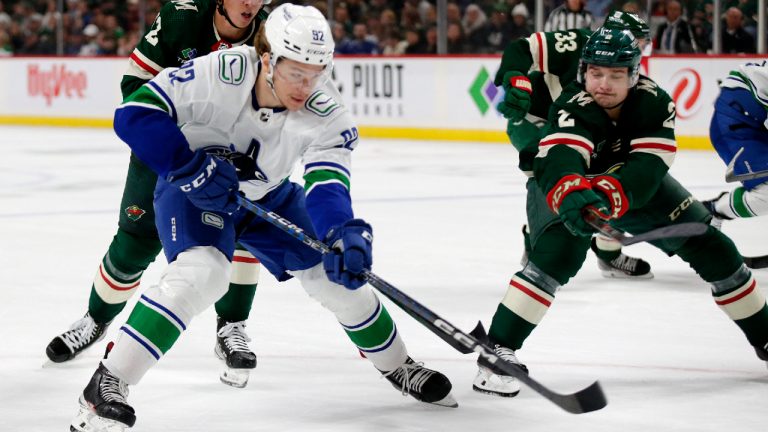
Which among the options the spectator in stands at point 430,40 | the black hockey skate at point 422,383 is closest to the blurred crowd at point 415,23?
the spectator in stands at point 430,40

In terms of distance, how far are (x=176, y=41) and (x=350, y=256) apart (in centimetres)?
106

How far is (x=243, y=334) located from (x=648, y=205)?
113 centimetres

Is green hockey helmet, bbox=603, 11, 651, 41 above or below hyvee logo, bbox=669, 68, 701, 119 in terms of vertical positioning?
above

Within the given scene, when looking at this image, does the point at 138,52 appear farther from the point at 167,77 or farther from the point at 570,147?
the point at 570,147

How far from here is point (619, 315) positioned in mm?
4281

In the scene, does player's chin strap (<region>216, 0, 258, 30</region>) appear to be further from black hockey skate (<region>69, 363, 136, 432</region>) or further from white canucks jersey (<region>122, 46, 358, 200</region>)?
black hockey skate (<region>69, 363, 136, 432</region>)

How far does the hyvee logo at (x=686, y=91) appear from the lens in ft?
31.9

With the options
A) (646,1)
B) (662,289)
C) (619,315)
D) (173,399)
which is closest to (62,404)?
(173,399)

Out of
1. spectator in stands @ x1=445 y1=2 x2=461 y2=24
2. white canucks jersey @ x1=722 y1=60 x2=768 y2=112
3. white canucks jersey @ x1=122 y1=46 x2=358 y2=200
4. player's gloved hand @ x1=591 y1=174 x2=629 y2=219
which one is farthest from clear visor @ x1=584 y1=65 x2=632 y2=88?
spectator in stands @ x1=445 y1=2 x2=461 y2=24

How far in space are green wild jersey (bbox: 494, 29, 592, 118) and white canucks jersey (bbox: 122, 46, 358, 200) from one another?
1746 millimetres

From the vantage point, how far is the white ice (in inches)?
120

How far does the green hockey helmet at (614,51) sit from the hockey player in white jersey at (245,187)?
0.65 metres

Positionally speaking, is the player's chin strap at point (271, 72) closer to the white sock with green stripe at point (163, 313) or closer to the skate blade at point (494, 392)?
the white sock with green stripe at point (163, 313)

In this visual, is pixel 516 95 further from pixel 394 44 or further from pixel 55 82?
pixel 55 82
